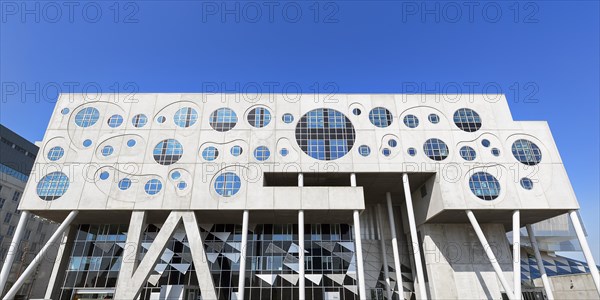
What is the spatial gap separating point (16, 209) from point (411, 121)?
57432 mm

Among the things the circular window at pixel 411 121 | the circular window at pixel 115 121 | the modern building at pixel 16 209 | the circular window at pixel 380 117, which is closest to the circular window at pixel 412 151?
the circular window at pixel 411 121

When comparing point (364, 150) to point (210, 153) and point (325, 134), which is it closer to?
point (325, 134)

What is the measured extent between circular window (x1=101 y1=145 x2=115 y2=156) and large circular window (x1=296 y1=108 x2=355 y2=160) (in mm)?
17218

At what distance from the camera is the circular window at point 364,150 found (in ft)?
93.2

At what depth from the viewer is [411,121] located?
30.1m

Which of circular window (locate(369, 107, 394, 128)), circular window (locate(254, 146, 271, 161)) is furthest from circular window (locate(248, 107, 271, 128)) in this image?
circular window (locate(369, 107, 394, 128))

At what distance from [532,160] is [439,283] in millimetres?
14340

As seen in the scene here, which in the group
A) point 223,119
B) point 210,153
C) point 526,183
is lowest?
point 526,183

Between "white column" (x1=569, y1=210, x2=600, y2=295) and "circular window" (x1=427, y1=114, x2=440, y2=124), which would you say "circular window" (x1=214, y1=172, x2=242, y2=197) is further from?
"white column" (x1=569, y1=210, x2=600, y2=295)

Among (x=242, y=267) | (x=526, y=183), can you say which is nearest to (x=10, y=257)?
(x=242, y=267)

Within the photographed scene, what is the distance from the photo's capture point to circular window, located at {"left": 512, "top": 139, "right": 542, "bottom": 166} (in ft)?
92.0

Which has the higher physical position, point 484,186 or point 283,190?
point 484,186

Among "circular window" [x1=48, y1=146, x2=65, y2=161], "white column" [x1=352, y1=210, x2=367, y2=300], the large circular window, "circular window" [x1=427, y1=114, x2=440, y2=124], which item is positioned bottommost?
"white column" [x1=352, y1=210, x2=367, y2=300]

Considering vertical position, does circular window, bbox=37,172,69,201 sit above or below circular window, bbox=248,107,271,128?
below
